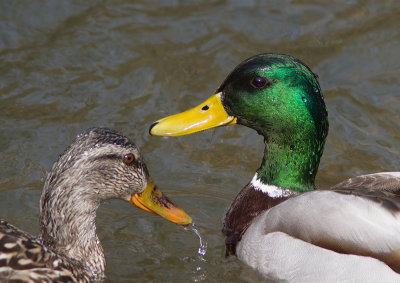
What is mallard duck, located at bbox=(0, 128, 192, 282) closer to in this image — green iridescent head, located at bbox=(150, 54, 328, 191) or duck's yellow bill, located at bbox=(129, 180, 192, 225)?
duck's yellow bill, located at bbox=(129, 180, 192, 225)

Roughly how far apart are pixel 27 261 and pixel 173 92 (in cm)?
357

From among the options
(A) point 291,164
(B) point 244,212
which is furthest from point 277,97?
(B) point 244,212

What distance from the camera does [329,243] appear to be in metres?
5.11

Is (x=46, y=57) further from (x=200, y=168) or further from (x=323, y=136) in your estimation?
(x=323, y=136)

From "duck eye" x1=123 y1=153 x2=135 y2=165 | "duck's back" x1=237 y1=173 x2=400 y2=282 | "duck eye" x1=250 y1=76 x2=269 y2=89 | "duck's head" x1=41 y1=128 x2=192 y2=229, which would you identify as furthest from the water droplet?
"duck eye" x1=250 y1=76 x2=269 y2=89

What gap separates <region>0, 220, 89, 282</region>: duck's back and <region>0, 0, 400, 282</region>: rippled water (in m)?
0.88

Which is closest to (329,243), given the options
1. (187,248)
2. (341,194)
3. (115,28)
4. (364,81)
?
(341,194)

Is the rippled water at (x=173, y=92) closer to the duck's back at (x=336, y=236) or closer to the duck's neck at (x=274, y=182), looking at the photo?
the duck's neck at (x=274, y=182)

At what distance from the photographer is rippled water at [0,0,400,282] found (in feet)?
20.5

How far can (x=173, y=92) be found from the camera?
783 centimetres

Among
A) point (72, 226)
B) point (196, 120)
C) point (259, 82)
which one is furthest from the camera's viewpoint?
point (196, 120)

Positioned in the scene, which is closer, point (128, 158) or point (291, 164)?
point (128, 158)

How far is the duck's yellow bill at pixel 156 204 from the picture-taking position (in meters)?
5.39

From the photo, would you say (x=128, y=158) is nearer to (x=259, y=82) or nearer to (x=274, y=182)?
(x=259, y=82)
